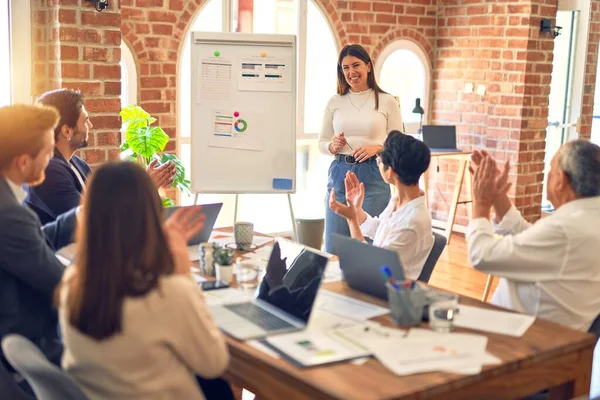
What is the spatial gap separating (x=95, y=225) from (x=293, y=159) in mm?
2858

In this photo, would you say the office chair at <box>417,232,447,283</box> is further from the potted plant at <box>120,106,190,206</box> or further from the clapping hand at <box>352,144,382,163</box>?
the potted plant at <box>120,106,190,206</box>

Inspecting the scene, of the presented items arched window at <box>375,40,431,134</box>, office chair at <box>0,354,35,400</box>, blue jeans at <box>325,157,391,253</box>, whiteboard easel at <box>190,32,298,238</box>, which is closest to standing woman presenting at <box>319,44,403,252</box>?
blue jeans at <box>325,157,391,253</box>

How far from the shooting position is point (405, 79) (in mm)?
6641

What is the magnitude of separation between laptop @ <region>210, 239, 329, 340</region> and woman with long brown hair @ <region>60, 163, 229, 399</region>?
1.03 feet

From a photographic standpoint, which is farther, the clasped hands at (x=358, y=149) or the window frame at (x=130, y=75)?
the window frame at (x=130, y=75)

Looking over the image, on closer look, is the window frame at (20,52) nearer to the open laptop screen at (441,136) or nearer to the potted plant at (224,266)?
the potted plant at (224,266)

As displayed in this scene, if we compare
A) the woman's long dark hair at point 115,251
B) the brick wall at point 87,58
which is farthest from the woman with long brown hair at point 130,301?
the brick wall at point 87,58

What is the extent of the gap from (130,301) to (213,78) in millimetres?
2820

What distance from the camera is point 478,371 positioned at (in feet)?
6.04

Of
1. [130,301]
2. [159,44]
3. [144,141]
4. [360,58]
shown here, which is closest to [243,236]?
[130,301]

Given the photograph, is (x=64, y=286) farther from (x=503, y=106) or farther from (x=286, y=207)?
(x=503, y=106)

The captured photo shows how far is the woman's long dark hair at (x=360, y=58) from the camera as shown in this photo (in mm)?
4035

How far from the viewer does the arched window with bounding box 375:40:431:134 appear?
6523 millimetres

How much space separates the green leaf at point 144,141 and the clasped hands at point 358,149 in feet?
3.77
